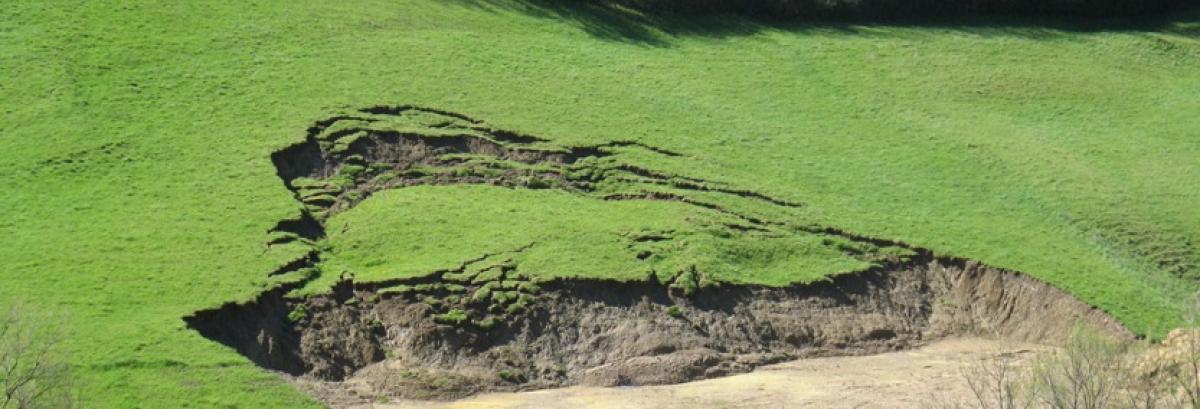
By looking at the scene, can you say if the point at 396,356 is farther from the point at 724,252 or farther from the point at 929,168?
the point at 929,168

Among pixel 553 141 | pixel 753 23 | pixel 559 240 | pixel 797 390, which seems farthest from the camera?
pixel 753 23

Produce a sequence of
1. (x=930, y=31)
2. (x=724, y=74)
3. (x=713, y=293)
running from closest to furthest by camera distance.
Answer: (x=713, y=293) < (x=724, y=74) < (x=930, y=31)

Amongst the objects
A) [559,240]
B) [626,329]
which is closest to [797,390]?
[626,329]

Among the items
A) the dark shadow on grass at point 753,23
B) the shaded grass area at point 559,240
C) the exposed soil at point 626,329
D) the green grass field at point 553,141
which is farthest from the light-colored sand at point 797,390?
the dark shadow on grass at point 753,23

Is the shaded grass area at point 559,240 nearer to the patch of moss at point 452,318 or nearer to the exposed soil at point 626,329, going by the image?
the exposed soil at point 626,329

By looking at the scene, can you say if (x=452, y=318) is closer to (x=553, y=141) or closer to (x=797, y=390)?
(x=797, y=390)

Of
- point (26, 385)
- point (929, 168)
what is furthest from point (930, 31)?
point (26, 385)
